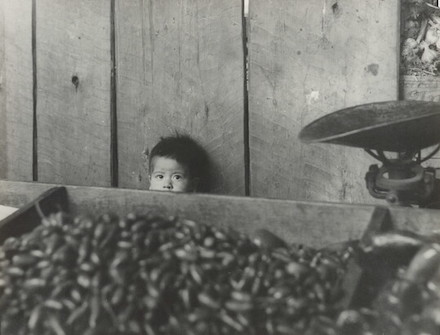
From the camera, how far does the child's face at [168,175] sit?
2281 mm

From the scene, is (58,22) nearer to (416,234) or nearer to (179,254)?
(179,254)

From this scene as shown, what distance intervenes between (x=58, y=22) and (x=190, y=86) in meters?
0.75


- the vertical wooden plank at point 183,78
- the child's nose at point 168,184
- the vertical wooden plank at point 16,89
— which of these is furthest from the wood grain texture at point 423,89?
the vertical wooden plank at point 16,89

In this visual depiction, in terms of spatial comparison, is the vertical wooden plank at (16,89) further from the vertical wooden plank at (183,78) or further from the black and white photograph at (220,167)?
the vertical wooden plank at (183,78)

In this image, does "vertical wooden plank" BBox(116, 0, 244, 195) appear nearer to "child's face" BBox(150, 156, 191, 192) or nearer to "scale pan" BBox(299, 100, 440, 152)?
"child's face" BBox(150, 156, 191, 192)

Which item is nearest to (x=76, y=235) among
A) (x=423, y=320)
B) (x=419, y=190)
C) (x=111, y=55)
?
(x=423, y=320)

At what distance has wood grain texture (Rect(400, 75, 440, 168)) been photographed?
2.06m

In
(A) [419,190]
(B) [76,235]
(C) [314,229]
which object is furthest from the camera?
(A) [419,190]

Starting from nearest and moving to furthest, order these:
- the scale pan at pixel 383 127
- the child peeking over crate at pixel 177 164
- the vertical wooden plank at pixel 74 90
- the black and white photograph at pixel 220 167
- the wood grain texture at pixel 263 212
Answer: the black and white photograph at pixel 220 167 → the wood grain texture at pixel 263 212 → the scale pan at pixel 383 127 → the child peeking over crate at pixel 177 164 → the vertical wooden plank at pixel 74 90

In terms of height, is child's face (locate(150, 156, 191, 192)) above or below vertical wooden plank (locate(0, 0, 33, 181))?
below

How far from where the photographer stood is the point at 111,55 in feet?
8.07

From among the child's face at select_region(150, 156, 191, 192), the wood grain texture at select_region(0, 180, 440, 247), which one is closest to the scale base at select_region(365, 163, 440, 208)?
the wood grain texture at select_region(0, 180, 440, 247)

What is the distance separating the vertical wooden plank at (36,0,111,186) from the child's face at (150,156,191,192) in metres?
0.34

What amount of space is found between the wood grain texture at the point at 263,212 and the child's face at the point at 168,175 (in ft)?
2.39
